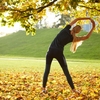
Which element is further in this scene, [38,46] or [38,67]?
[38,46]

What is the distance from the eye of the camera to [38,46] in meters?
50.6

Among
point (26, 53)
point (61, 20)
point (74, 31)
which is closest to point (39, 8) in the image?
point (74, 31)

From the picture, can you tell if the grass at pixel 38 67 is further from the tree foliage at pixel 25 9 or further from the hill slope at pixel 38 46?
the hill slope at pixel 38 46

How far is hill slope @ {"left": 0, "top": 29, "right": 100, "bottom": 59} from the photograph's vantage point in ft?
137

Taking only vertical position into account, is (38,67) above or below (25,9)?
below

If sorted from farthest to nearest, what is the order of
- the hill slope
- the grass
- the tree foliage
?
the hill slope
the grass
the tree foliage

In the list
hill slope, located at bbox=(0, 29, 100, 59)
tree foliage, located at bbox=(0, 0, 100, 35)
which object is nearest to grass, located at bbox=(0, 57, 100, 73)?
tree foliage, located at bbox=(0, 0, 100, 35)

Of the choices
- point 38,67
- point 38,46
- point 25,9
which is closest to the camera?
point 25,9

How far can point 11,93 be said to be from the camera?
618 cm

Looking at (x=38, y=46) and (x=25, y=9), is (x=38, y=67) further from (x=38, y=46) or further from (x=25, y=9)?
(x=38, y=46)

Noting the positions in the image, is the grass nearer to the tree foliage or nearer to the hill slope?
the tree foliage

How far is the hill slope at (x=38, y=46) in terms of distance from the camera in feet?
137

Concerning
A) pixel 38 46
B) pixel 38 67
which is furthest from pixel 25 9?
pixel 38 46

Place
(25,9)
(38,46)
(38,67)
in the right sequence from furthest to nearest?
(38,46), (38,67), (25,9)
